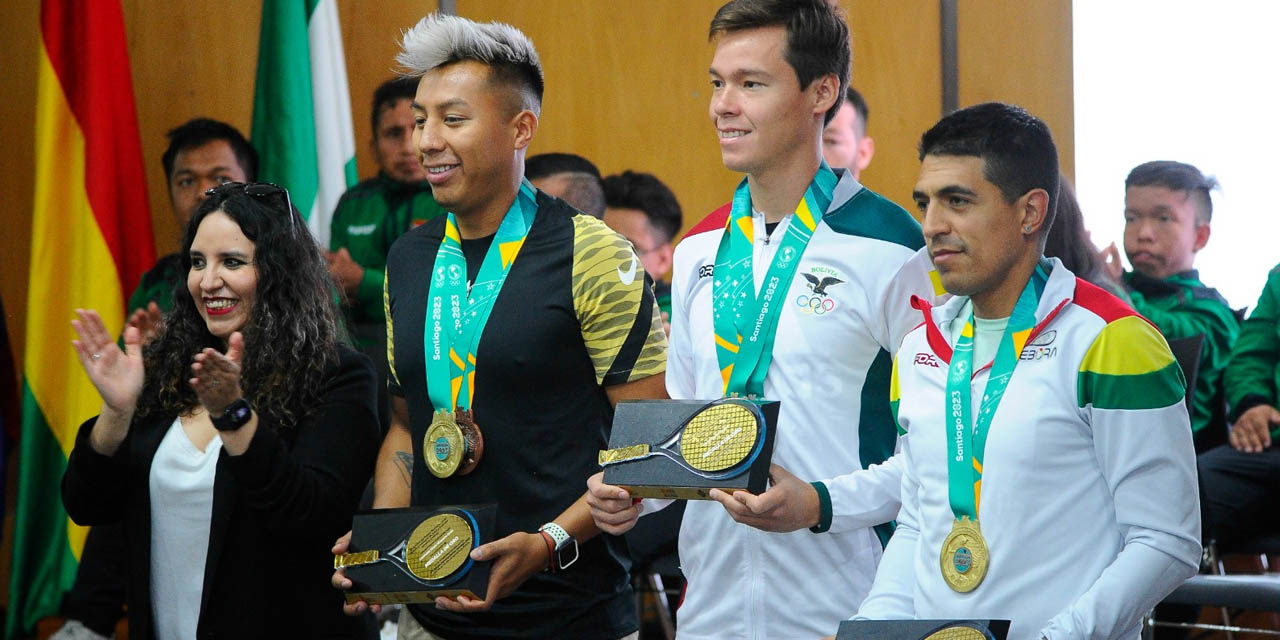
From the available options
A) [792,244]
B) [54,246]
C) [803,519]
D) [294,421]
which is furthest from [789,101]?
[54,246]

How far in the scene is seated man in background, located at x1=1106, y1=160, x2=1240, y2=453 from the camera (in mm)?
5004

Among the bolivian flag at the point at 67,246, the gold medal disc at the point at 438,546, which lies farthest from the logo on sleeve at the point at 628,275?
the bolivian flag at the point at 67,246

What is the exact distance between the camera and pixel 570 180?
480 centimetres

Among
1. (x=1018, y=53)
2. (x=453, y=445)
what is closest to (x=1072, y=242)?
(x=453, y=445)

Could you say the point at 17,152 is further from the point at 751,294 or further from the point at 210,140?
the point at 751,294

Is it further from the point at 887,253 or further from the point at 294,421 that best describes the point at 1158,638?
the point at 294,421

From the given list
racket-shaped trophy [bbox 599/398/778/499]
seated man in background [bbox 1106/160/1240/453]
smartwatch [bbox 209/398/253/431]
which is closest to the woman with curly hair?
smartwatch [bbox 209/398/253/431]

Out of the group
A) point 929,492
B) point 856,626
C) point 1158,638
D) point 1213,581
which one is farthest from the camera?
point 1158,638

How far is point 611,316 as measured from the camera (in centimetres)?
268

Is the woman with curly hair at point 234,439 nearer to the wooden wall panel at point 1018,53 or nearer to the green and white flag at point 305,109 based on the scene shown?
the green and white flag at point 305,109

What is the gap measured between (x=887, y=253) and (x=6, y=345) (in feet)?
12.6

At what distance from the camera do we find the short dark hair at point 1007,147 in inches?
91.4

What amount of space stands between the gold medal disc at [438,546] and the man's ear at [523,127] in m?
0.82

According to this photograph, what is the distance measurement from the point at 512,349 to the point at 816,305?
1.99ft
